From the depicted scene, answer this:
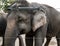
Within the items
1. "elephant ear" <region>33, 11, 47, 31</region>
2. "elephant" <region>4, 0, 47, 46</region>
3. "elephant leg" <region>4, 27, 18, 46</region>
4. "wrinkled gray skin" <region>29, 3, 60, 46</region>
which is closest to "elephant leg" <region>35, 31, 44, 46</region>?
"elephant" <region>4, 0, 47, 46</region>

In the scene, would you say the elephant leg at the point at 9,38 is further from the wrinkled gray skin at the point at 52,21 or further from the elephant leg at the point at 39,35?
the wrinkled gray skin at the point at 52,21

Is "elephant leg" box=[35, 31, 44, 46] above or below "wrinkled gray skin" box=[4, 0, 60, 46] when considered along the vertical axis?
below

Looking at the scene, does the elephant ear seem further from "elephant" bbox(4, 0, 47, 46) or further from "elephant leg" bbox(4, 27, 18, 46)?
"elephant leg" bbox(4, 27, 18, 46)

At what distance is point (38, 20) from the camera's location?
15.8 ft

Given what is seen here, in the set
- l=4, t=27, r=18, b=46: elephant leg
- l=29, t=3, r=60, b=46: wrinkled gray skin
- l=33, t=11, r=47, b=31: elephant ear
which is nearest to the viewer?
l=4, t=27, r=18, b=46: elephant leg

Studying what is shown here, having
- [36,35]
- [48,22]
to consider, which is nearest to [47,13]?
[48,22]

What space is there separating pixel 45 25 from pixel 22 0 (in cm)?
48

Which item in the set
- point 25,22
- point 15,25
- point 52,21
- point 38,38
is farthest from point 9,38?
point 52,21

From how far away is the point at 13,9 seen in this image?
4629 mm

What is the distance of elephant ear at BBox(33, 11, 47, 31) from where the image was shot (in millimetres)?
4789

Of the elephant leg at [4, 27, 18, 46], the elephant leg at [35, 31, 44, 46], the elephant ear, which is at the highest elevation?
the elephant ear

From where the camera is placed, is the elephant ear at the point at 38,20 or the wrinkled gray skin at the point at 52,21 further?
the wrinkled gray skin at the point at 52,21

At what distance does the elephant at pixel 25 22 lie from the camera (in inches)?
178

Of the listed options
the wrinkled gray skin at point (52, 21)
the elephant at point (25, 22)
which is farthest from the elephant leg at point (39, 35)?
the wrinkled gray skin at point (52, 21)
